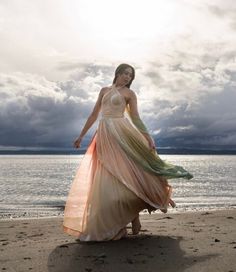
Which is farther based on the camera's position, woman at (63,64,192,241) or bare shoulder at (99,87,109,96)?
bare shoulder at (99,87,109,96)

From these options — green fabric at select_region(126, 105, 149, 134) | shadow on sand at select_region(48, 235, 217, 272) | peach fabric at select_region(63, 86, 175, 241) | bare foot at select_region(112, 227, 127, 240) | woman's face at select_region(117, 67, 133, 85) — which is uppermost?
woman's face at select_region(117, 67, 133, 85)

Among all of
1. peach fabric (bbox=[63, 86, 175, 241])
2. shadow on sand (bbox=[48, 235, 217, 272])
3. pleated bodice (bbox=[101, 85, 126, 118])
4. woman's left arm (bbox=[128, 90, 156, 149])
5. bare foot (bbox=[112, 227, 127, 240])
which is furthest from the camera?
woman's left arm (bbox=[128, 90, 156, 149])

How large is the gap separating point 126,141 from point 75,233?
1738mm

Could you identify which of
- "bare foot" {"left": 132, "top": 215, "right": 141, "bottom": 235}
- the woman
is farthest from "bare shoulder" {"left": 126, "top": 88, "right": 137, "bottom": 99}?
"bare foot" {"left": 132, "top": 215, "right": 141, "bottom": 235}

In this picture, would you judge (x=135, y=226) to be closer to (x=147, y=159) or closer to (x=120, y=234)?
(x=120, y=234)

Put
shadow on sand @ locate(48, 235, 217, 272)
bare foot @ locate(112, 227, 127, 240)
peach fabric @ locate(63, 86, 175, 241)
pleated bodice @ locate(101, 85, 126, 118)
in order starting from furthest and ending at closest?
pleated bodice @ locate(101, 85, 126, 118) → bare foot @ locate(112, 227, 127, 240) → peach fabric @ locate(63, 86, 175, 241) → shadow on sand @ locate(48, 235, 217, 272)

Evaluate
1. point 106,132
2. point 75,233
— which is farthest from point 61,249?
point 106,132

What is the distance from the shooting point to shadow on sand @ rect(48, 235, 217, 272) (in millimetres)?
6055

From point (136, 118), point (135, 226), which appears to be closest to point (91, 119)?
point (136, 118)

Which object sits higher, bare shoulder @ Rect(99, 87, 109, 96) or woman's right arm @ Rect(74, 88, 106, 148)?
bare shoulder @ Rect(99, 87, 109, 96)

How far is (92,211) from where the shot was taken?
736cm

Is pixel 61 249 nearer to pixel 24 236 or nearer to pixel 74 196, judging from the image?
pixel 74 196

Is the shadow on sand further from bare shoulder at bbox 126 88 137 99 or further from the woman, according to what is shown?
bare shoulder at bbox 126 88 137 99

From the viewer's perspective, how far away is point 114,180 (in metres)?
7.34
